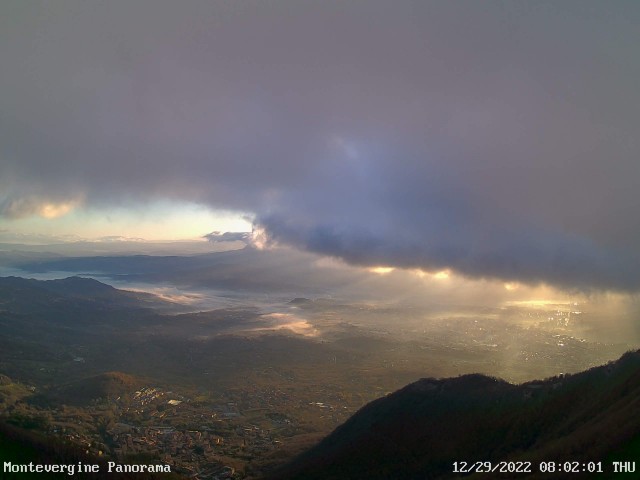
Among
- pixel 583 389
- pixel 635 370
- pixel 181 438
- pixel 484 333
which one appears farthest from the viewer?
pixel 484 333

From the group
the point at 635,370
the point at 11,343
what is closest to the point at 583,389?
the point at 635,370

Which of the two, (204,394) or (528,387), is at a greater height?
(528,387)

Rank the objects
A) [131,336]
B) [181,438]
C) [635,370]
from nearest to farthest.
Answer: [635,370] < [181,438] < [131,336]

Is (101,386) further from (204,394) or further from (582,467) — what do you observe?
(582,467)

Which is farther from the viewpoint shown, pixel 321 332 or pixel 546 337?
pixel 321 332

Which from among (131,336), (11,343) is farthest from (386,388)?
(11,343)

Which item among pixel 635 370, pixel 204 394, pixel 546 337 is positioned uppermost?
pixel 635 370
